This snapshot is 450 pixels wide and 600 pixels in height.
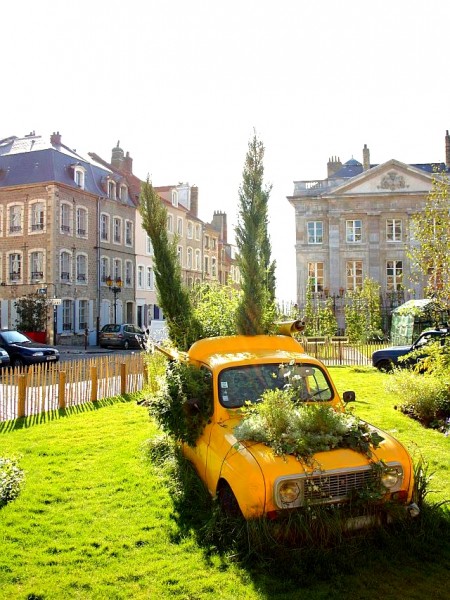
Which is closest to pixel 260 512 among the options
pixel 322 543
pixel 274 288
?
pixel 322 543

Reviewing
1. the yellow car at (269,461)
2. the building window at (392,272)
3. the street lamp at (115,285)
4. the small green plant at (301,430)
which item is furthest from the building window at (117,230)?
the small green plant at (301,430)

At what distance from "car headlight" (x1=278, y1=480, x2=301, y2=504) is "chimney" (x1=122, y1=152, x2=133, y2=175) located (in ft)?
143

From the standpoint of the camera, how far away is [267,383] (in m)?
5.81

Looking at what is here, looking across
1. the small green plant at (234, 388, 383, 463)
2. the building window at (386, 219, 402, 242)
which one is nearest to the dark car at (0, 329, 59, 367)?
the small green plant at (234, 388, 383, 463)

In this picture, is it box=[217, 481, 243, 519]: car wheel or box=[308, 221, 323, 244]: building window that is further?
box=[308, 221, 323, 244]: building window

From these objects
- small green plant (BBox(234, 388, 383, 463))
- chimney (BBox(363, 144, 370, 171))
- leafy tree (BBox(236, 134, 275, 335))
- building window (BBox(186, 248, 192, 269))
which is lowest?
small green plant (BBox(234, 388, 383, 463))

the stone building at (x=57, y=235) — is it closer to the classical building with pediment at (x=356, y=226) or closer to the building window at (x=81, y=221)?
the building window at (x=81, y=221)

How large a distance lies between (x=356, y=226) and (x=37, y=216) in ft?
76.9

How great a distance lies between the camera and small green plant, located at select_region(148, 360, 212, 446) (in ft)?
18.9

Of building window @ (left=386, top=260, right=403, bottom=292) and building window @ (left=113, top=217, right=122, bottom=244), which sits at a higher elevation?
building window @ (left=113, top=217, right=122, bottom=244)

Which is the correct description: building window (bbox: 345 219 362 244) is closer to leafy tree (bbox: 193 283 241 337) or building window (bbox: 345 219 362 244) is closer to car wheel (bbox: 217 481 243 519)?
leafy tree (bbox: 193 283 241 337)

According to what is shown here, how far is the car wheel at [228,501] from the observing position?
4738 mm

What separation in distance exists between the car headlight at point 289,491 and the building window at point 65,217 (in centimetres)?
3183

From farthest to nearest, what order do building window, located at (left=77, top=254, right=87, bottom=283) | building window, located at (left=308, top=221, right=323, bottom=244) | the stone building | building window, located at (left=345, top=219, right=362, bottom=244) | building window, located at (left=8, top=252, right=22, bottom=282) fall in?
1. building window, located at (left=308, top=221, right=323, bottom=244)
2. building window, located at (left=345, top=219, right=362, bottom=244)
3. building window, located at (left=77, top=254, right=87, bottom=283)
4. building window, located at (left=8, top=252, right=22, bottom=282)
5. the stone building
